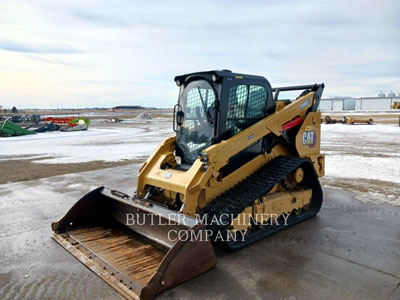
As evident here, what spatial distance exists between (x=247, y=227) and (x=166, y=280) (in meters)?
1.59

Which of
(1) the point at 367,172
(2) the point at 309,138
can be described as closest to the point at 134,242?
(2) the point at 309,138

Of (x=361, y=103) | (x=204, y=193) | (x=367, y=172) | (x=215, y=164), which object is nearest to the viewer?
(x=215, y=164)

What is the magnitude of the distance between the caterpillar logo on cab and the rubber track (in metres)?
0.54

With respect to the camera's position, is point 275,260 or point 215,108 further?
point 215,108

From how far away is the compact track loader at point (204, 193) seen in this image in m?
3.89

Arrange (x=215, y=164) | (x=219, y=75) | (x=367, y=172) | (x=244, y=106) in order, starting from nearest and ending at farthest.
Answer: (x=215, y=164) → (x=219, y=75) → (x=244, y=106) → (x=367, y=172)

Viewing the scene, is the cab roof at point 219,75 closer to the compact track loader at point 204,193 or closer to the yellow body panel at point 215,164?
the compact track loader at point 204,193

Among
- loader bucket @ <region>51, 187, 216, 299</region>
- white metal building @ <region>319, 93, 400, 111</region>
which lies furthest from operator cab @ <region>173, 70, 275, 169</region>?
white metal building @ <region>319, 93, 400, 111</region>

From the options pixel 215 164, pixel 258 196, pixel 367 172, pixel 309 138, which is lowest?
pixel 367 172

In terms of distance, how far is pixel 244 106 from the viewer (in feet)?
16.9

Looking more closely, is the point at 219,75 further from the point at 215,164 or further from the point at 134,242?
the point at 134,242

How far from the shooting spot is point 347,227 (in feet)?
17.6

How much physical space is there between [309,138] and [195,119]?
2.31m

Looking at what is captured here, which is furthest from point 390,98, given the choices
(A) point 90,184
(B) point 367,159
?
(A) point 90,184
